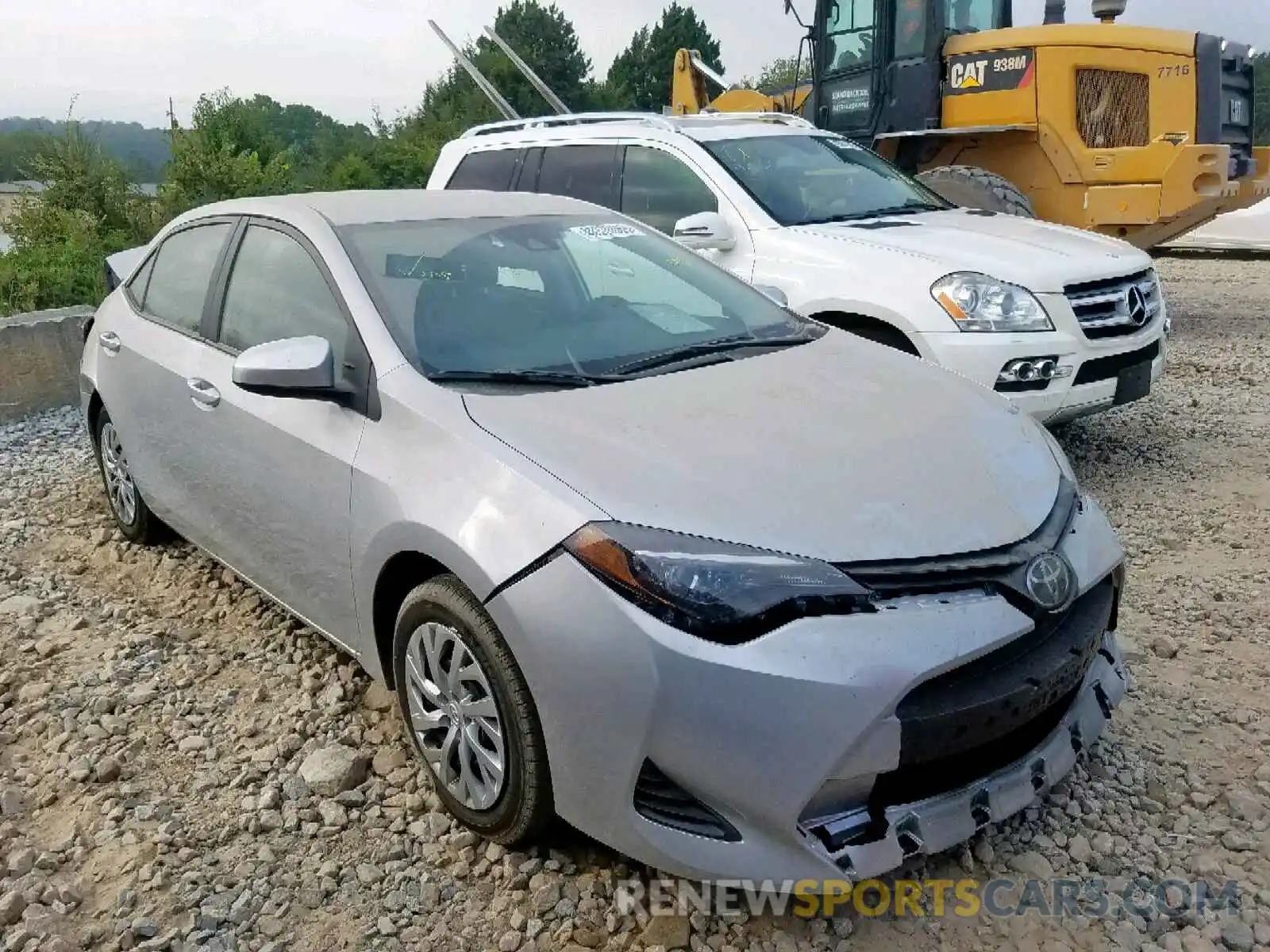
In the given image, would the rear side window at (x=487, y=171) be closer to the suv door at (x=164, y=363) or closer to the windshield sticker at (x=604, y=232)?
the suv door at (x=164, y=363)

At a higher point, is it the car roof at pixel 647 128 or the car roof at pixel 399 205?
the car roof at pixel 647 128

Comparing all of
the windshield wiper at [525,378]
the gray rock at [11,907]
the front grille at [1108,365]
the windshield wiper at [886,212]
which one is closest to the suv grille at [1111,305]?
the front grille at [1108,365]

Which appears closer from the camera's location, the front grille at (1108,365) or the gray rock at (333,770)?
the gray rock at (333,770)

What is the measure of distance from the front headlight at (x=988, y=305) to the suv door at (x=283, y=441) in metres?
2.86

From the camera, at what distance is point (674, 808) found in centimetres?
215

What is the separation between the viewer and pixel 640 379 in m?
2.85

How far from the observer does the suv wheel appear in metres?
4.34

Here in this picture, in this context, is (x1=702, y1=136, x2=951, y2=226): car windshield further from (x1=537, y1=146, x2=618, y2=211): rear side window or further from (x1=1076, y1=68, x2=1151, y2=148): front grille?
(x1=1076, y1=68, x2=1151, y2=148): front grille

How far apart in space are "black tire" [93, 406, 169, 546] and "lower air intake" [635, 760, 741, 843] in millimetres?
2914

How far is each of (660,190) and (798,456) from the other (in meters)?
3.96

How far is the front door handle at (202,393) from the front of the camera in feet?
11.1

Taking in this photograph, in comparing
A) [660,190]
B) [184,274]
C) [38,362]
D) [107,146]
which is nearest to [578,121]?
[660,190]

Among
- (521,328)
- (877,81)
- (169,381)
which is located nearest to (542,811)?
(521,328)

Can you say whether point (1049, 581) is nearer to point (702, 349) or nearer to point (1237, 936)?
point (1237, 936)
